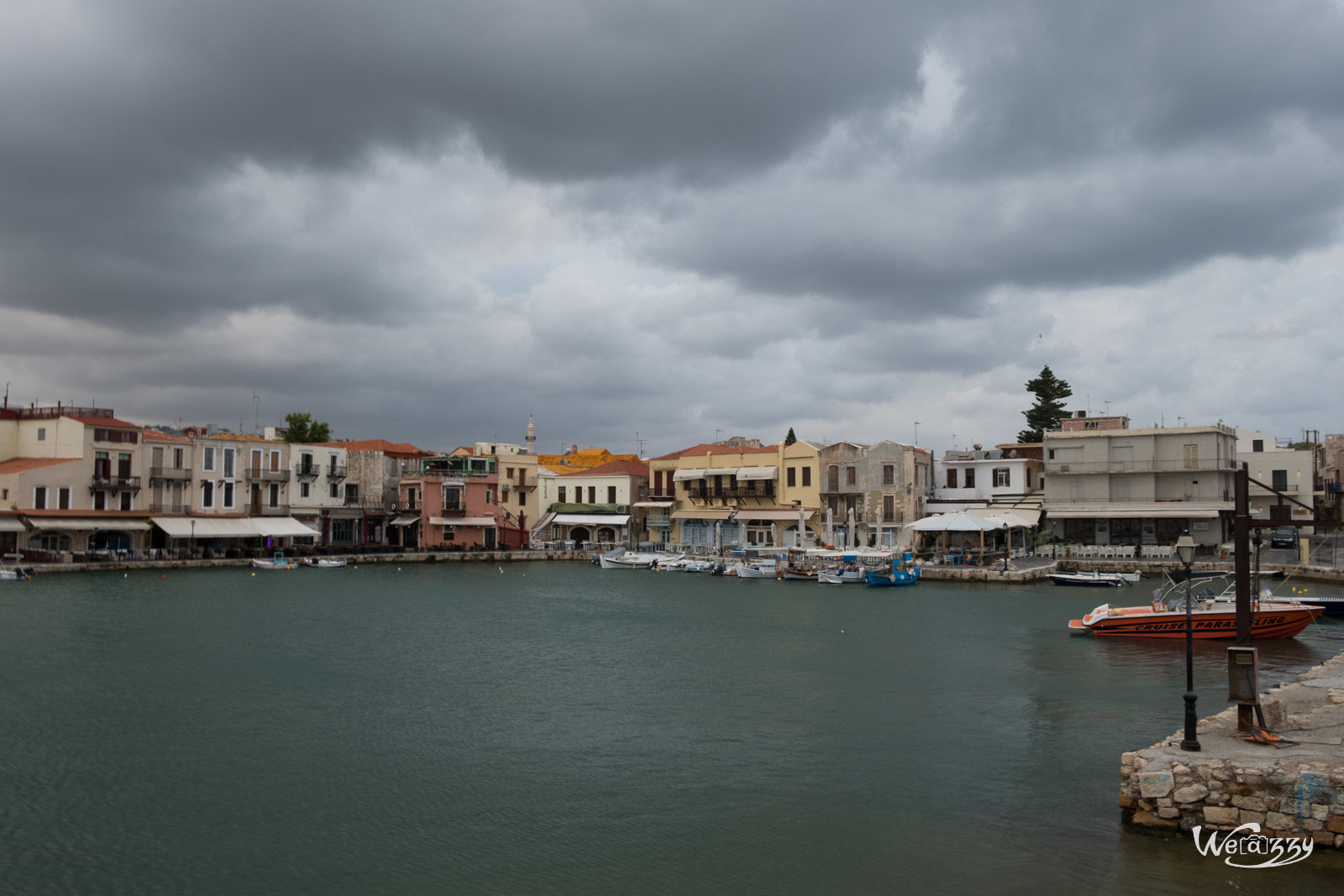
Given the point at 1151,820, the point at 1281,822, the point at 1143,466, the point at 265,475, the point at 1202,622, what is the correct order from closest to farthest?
the point at 1281,822, the point at 1151,820, the point at 1202,622, the point at 1143,466, the point at 265,475

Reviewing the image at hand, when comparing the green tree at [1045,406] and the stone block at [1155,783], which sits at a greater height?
the green tree at [1045,406]

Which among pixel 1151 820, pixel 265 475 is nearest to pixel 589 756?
pixel 1151 820

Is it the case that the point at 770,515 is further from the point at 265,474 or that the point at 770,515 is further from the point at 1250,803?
the point at 1250,803

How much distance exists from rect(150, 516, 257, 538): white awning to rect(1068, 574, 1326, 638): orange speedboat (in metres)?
48.5

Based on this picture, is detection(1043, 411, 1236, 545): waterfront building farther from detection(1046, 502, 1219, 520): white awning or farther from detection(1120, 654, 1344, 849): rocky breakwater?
detection(1120, 654, 1344, 849): rocky breakwater

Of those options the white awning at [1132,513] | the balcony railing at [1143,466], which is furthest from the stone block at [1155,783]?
the balcony railing at [1143,466]

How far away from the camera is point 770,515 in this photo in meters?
61.2

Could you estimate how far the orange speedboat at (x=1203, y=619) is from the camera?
27047 millimetres

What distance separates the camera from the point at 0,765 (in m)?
15.6

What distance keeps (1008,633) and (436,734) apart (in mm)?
19340

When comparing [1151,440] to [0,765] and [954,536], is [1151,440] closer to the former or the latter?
[954,536]

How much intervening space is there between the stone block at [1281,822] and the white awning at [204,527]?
5672 centimetres

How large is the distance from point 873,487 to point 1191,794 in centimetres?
4742

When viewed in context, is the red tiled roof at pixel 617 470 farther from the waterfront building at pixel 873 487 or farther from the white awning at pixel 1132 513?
the white awning at pixel 1132 513
